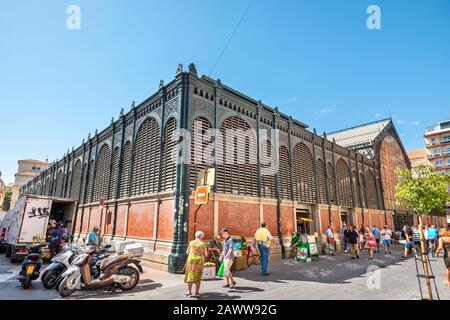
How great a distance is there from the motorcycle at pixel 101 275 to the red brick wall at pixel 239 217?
4985mm

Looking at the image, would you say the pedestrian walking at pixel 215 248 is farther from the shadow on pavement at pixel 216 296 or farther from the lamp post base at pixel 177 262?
the shadow on pavement at pixel 216 296

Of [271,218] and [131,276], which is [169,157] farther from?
[271,218]

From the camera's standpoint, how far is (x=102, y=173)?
60.7 ft

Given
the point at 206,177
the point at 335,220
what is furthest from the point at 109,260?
the point at 335,220

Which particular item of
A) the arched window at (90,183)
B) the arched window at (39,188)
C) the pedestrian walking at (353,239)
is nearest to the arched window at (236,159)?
the pedestrian walking at (353,239)

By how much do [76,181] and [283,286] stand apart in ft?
74.7

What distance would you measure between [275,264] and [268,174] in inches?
203

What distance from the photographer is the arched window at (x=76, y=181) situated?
74.1 feet

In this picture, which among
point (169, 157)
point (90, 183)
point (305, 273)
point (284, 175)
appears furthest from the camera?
point (90, 183)

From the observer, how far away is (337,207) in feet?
66.8

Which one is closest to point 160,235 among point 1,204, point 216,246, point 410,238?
point 216,246

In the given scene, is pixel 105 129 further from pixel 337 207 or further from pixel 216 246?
pixel 337 207

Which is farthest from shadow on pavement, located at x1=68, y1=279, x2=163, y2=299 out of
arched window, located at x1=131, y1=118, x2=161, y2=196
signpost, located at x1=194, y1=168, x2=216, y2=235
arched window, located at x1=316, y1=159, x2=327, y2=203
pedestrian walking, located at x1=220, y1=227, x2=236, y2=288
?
arched window, located at x1=316, y1=159, x2=327, y2=203

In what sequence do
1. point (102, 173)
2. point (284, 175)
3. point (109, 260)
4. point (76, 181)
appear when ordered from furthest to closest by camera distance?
point (76, 181) → point (102, 173) → point (284, 175) → point (109, 260)
